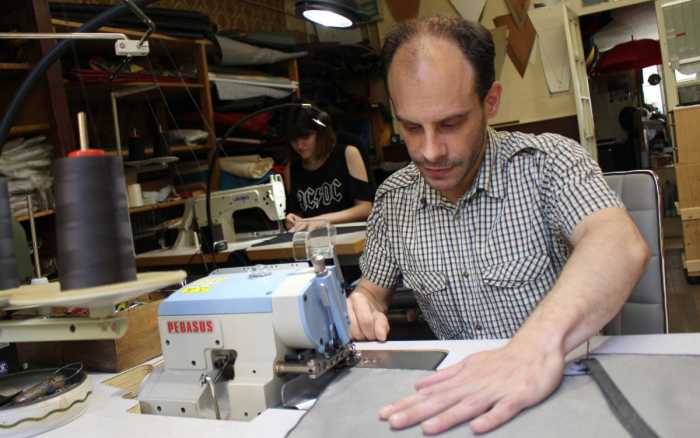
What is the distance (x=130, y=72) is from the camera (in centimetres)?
281

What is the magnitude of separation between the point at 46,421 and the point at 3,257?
0.98ft

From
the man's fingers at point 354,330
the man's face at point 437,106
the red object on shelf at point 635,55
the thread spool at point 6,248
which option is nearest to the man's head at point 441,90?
the man's face at point 437,106

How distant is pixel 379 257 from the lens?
1.46 metres

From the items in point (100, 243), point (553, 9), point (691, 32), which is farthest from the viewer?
point (553, 9)

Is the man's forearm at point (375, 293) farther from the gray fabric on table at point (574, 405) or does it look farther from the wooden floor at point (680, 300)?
the wooden floor at point (680, 300)

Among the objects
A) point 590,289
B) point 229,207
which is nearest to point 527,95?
point 229,207

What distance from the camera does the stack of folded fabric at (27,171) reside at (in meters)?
2.30

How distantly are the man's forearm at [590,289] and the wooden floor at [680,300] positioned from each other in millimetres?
1988

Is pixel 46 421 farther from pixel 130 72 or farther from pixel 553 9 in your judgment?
pixel 553 9

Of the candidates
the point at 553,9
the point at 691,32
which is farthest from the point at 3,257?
the point at 553,9

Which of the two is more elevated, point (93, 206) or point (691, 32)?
point (691, 32)

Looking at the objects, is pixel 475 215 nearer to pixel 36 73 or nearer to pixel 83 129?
pixel 83 129

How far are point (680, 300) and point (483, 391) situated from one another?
3043mm

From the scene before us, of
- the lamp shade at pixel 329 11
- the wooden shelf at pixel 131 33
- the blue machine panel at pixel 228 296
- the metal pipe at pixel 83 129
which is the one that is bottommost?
the blue machine panel at pixel 228 296
